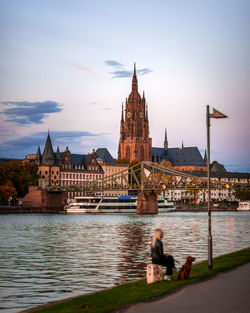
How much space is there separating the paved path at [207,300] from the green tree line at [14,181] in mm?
114231

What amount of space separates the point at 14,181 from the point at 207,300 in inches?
5057

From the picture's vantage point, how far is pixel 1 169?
133875 millimetres

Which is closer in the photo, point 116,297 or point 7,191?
point 116,297

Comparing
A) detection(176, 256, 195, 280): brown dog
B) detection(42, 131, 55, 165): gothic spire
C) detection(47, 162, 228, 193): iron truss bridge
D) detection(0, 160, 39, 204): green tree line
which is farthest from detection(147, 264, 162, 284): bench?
detection(42, 131, 55, 165): gothic spire

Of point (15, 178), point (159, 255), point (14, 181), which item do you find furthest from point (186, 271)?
point (15, 178)

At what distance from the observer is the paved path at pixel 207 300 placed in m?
11.9

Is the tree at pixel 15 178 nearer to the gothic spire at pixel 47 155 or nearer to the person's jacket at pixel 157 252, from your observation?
the gothic spire at pixel 47 155

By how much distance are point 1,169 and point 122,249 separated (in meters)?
101

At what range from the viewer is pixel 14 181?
138 m

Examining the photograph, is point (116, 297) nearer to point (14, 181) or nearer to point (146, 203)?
point (146, 203)

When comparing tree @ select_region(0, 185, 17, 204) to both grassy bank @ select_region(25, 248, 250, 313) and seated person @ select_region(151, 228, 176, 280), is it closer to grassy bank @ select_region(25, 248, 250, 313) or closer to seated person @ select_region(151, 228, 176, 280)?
grassy bank @ select_region(25, 248, 250, 313)

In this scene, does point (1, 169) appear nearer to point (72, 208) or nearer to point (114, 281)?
point (72, 208)

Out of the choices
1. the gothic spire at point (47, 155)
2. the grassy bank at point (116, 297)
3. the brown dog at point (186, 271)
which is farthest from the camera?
the gothic spire at point (47, 155)

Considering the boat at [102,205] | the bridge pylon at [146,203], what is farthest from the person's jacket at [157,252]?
the boat at [102,205]
